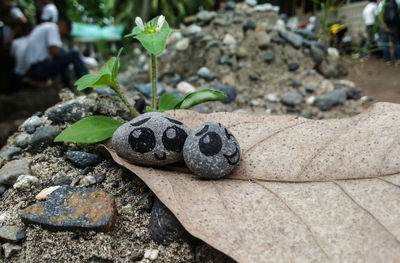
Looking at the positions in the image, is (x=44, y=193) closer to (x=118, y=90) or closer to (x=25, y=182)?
(x=25, y=182)

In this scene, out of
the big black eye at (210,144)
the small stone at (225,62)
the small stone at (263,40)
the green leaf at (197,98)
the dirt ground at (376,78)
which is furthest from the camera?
the small stone at (263,40)

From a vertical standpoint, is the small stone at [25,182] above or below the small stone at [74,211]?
above

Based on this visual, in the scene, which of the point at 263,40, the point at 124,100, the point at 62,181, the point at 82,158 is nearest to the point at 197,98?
the point at 124,100

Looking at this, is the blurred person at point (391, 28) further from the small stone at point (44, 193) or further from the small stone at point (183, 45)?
the small stone at point (44, 193)

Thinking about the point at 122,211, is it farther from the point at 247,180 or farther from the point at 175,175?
the point at 247,180

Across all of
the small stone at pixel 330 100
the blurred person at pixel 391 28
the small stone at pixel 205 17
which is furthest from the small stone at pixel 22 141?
the blurred person at pixel 391 28

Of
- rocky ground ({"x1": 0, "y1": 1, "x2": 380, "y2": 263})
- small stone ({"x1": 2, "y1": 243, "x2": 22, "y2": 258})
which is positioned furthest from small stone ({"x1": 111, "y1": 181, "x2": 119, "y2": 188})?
small stone ({"x1": 2, "y1": 243, "x2": 22, "y2": 258})

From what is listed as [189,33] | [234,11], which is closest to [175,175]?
[189,33]
